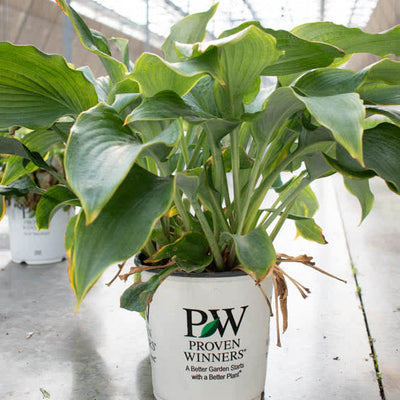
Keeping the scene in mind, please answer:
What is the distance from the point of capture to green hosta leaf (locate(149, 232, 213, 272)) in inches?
25.2

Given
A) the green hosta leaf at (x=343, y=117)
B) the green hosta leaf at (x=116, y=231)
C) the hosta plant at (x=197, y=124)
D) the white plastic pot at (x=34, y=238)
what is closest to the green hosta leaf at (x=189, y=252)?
the hosta plant at (x=197, y=124)

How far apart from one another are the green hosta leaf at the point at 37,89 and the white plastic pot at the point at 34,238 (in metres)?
0.94

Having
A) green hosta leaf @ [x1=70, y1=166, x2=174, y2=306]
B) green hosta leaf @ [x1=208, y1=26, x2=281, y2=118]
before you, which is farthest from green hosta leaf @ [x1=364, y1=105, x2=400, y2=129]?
green hosta leaf @ [x1=70, y1=166, x2=174, y2=306]

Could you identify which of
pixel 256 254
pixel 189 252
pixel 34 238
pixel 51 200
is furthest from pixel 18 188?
pixel 34 238

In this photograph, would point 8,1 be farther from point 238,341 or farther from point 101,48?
point 238,341

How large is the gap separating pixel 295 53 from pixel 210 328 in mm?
374

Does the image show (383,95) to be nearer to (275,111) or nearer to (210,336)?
(275,111)

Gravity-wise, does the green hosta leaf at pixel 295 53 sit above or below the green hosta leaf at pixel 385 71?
above

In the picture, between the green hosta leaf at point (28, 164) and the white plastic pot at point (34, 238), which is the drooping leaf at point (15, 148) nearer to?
the green hosta leaf at point (28, 164)

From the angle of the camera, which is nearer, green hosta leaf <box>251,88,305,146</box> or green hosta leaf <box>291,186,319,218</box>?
green hosta leaf <box>251,88,305,146</box>

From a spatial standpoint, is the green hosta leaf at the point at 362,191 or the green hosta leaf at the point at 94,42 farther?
the green hosta leaf at the point at 362,191

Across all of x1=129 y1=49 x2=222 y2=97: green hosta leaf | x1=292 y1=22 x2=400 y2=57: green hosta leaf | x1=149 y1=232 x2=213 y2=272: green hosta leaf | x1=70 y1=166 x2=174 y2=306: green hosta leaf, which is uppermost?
x1=292 y1=22 x2=400 y2=57: green hosta leaf

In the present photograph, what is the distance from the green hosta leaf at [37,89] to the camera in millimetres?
583

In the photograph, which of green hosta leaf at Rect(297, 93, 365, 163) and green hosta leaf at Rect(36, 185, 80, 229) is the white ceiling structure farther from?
green hosta leaf at Rect(297, 93, 365, 163)
